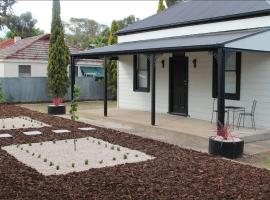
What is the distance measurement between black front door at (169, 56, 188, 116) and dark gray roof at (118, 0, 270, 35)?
1.33 metres

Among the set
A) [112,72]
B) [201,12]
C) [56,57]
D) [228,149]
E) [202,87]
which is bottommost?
[228,149]

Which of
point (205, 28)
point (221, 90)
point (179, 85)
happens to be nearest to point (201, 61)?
point (205, 28)

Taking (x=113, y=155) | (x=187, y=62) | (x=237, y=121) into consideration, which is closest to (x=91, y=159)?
(x=113, y=155)

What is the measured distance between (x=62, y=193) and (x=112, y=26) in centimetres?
1786

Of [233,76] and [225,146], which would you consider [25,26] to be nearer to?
[233,76]

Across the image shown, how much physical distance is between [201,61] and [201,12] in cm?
193

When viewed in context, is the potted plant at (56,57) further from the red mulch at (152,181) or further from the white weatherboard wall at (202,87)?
the red mulch at (152,181)

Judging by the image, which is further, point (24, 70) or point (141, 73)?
point (24, 70)

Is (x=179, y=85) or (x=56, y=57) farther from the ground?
(x=56, y=57)

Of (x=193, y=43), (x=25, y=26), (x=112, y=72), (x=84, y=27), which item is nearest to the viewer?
(x=193, y=43)

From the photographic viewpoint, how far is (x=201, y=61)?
13609 millimetres

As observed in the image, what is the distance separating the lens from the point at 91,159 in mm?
7828

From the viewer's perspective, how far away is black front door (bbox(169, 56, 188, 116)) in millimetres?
14289

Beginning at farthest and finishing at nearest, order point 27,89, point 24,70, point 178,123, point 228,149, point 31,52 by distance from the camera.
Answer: point 31,52 → point 24,70 → point 27,89 → point 178,123 → point 228,149
